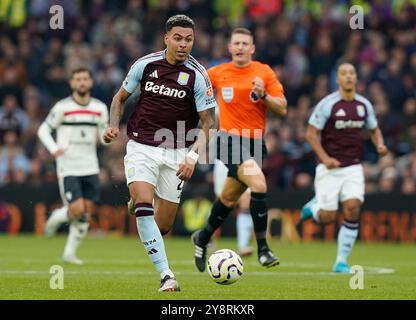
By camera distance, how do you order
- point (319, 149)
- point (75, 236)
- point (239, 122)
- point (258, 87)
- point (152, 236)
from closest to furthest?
1. point (152, 236)
2. point (258, 87)
3. point (239, 122)
4. point (319, 149)
5. point (75, 236)

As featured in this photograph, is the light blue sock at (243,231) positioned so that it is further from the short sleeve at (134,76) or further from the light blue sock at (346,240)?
the short sleeve at (134,76)

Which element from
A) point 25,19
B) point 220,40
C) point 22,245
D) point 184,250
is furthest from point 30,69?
point 184,250

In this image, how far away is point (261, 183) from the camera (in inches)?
517

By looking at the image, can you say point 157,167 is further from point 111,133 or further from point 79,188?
point 79,188

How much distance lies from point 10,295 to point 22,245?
977 centimetres

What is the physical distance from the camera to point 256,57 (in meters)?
24.8

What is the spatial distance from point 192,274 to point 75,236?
3268mm

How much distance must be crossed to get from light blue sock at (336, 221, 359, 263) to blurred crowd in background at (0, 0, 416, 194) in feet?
22.8

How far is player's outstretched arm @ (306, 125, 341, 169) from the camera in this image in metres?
14.5

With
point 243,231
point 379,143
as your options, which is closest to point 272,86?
point 379,143

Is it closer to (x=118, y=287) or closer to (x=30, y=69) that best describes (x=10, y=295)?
(x=118, y=287)

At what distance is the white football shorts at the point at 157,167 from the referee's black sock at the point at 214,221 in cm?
260

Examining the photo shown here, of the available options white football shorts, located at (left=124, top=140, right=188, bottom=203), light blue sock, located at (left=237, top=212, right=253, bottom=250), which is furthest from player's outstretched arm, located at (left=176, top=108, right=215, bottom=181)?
light blue sock, located at (left=237, top=212, right=253, bottom=250)

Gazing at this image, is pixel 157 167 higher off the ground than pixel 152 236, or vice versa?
pixel 157 167
